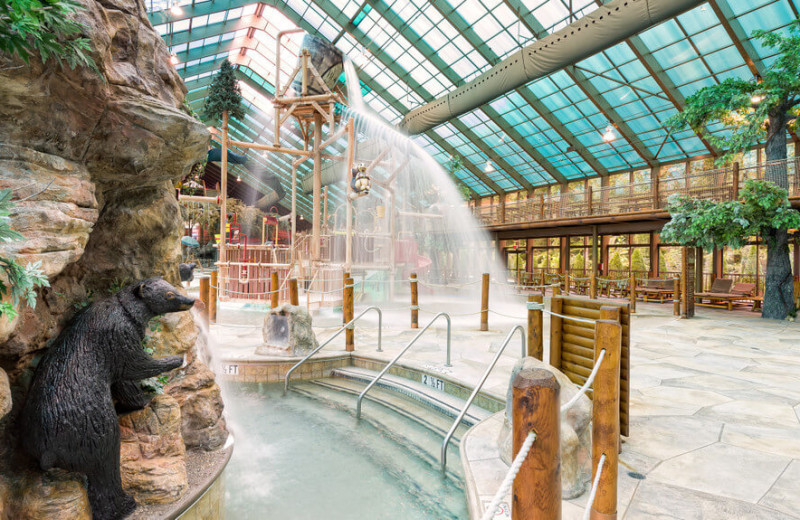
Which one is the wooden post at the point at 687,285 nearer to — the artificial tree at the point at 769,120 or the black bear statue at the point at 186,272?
the artificial tree at the point at 769,120

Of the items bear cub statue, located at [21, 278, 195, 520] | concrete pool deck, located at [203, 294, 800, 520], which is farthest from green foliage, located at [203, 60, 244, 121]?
bear cub statue, located at [21, 278, 195, 520]

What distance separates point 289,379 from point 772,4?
15.0 m

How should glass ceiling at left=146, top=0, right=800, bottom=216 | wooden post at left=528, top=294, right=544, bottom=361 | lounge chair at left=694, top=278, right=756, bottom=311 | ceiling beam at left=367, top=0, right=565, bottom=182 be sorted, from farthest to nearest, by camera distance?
ceiling beam at left=367, top=0, right=565, bottom=182 → glass ceiling at left=146, top=0, right=800, bottom=216 → lounge chair at left=694, top=278, right=756, bottom=311 → wooden post at left=528, top=294, right=544, bottom=361

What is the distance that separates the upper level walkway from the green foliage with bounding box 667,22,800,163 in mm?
814

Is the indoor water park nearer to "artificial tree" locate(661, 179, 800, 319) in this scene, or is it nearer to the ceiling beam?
"artificial tree" locate(661, 179, 800, 319)

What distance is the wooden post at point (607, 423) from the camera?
2.00m

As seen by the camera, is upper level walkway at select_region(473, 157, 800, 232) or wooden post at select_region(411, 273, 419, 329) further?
upper level walkway at select_region(473, 157, 800, 232)

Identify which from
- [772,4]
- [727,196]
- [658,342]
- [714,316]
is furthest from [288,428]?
[772,4]

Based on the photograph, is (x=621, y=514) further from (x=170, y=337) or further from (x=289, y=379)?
(x=289, y=379)

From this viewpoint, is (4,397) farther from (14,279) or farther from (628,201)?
(628,201)

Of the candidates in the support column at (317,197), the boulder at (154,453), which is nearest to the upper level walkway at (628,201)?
the support column at (317,197)

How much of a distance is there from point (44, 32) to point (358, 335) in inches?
250

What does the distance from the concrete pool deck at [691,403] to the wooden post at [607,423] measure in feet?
0.68

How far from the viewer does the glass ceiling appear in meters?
11.9
